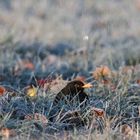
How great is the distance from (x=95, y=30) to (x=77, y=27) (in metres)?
0.35

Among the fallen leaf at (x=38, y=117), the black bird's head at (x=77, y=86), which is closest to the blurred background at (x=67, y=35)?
the black bird's head at (x=77, y=86)

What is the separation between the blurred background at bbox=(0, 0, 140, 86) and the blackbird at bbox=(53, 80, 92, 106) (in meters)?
1.46

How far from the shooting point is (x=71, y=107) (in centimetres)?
446

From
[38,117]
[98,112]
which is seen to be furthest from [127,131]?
[38,117]

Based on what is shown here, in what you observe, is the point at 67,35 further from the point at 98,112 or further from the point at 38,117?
the point at 38,117

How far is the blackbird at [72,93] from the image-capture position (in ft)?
15.1

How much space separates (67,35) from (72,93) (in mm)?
4056

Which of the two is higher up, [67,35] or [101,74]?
[101,74]

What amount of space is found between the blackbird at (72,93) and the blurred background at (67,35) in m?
1.46

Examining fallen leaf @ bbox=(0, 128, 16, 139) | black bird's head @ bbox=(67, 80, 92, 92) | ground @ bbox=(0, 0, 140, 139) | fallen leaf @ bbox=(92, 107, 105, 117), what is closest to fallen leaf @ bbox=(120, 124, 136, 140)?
ground @ bbox=(0, 0, 140, 139)

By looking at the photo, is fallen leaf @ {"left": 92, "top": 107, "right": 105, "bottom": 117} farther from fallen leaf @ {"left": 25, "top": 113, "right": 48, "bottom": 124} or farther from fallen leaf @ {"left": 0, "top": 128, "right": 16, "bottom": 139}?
fallen leaf @ {"left": 0, "top": 128, "right": 16, "bottom": 139}

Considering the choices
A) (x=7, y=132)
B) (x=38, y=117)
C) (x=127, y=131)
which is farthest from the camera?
(x=38, y=117)

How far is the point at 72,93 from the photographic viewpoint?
15.4 ft

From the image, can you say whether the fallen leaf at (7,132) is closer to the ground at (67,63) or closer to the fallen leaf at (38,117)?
the ground at (67,63)
